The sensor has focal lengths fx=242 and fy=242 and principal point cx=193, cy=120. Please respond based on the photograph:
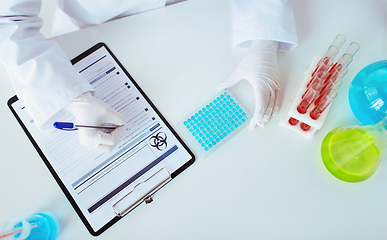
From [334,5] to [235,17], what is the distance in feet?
1.25

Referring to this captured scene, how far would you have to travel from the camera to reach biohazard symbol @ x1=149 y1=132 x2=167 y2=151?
2.17ft

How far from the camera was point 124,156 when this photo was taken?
0.65 meters

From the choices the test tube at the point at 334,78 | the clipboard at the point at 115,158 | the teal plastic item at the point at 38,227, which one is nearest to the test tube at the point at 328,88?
the test tube at the point at 334,78

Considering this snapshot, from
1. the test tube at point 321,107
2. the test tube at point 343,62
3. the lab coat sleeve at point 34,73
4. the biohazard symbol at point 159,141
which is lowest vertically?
the test tube at point 321,107

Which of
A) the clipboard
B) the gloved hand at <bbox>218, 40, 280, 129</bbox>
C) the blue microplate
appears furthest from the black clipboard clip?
the gloved hand at <bbox>218, 40, 280, 129</bbox>

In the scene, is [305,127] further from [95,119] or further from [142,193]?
→ [95,119]

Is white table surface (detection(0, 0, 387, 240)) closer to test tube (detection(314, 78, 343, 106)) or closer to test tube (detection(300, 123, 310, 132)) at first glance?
test tube (detection(300, 123, 310, 132))

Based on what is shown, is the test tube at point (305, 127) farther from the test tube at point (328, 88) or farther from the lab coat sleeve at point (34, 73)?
the lab coat sleeve at point (34, 73)

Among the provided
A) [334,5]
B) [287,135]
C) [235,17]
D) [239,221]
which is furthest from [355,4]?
[239,221]

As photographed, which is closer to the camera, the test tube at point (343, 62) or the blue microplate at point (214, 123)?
the test tube at point (343, 62)

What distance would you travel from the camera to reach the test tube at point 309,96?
0.59 meters

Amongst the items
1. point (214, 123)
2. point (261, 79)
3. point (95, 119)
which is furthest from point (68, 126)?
point (261, 79)

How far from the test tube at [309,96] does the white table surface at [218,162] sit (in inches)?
3.5

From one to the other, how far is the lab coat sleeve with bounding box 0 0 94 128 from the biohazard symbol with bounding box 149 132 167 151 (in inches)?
8.6
